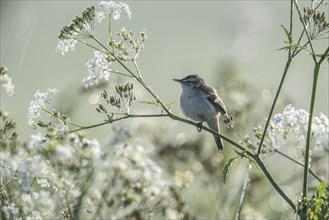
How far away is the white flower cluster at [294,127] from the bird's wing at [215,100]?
103cm

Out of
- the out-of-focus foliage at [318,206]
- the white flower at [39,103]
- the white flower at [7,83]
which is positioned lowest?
the out-of-focus foliage at [318,206]

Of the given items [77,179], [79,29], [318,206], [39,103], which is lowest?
[77,179]

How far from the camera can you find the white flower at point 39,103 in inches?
200

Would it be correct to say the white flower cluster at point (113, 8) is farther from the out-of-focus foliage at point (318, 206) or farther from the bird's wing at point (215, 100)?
the bird's wing at point (215, 100)

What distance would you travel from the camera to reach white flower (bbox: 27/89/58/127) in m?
5.07

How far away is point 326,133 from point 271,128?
0.39m

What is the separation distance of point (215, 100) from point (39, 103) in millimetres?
2705

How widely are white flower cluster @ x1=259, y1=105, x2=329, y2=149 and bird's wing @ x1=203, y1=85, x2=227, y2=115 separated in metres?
1.03

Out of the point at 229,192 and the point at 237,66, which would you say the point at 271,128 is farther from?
the point at 237,66

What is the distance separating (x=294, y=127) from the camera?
5.70m

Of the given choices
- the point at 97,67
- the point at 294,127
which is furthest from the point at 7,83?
the point at 294,127

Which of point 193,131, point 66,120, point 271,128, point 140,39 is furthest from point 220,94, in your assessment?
point 66,120

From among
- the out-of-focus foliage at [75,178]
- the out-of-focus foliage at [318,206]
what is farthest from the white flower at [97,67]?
the out-of-focus foliage at [318,206]

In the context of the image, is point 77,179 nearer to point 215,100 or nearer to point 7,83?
point 7,83
